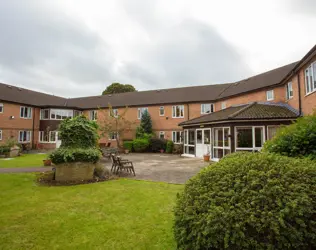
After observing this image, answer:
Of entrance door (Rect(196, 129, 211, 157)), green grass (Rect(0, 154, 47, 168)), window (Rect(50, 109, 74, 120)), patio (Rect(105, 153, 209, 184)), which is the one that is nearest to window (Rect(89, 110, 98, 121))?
window (Rect(50, 109, 74, 120))

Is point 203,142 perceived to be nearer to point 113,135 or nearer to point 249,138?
point 249,138

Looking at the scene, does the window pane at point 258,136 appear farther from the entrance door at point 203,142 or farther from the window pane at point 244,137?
the entrance door at point 203,142

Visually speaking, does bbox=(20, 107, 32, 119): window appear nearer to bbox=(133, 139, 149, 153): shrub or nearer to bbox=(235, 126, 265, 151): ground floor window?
bbox=(133, 139, 149, 153): shrub

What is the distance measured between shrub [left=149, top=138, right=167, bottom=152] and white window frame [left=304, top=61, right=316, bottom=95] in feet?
51.7

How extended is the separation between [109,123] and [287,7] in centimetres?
2267

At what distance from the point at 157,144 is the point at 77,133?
15.9 m

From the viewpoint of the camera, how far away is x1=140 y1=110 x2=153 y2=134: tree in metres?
26.3

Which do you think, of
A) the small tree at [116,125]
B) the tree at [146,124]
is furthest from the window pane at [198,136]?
the small tree at [116,125]

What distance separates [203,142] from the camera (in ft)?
58.4

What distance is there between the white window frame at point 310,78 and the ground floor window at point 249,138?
380 centimetres

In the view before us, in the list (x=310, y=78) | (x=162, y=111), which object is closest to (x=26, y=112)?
(x=162, y=111)

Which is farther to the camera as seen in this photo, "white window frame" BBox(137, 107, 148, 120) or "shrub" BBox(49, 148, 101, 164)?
"white window frame" BBox(137, 107, 148, 120)

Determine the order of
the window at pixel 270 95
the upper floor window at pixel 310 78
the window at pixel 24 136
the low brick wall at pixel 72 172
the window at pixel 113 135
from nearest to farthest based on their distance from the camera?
the low brick wall at pixel 72 172
the upper floor window at pixel 310 78
the window at pixel 270 95
the window at pixel 24 136
the window at pixel 113 135

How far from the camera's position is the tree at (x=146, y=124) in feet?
86.2
